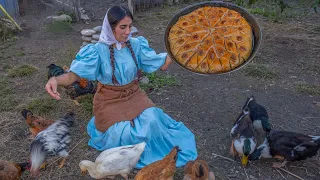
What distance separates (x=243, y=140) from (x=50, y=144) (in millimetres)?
2162

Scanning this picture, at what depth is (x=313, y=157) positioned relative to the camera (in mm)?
4082

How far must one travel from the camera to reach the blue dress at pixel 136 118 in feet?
11.9

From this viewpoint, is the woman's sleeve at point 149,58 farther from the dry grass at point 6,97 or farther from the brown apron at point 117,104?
the dry grass at point 6,97

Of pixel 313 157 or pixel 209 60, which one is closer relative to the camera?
pixel 209 60

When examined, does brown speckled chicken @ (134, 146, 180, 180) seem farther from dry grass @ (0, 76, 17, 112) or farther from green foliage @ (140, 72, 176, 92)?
dry grass @ (0, 76, 17, 112)

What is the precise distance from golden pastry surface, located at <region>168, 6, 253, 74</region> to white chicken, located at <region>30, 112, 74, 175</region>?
1666mm

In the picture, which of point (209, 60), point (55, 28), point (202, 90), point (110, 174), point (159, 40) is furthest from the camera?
point (55, 28)

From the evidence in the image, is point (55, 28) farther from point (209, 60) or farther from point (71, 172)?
point (209, 60)

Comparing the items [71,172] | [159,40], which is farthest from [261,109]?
[159,40]

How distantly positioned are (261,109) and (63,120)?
8.42 ft

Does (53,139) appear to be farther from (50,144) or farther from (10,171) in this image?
(10,171)

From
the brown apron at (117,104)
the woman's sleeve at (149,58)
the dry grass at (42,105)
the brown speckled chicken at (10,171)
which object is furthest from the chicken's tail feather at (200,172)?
the dry grass at (42,105)

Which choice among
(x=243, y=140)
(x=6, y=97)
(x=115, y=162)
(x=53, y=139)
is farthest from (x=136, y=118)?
(x=6, y=97)

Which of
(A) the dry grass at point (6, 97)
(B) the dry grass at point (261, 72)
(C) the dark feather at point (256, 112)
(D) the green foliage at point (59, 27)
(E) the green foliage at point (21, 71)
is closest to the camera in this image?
(C) the dark feather at point (256, 112)
